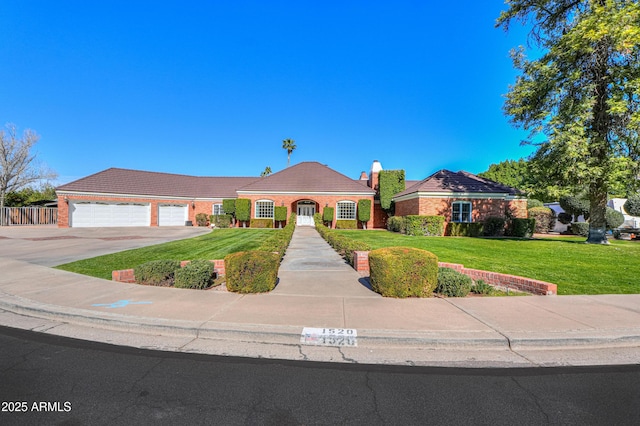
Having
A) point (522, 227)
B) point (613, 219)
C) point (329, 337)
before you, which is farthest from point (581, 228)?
point (329, 337)

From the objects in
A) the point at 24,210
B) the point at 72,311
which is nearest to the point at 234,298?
the point at 72,311

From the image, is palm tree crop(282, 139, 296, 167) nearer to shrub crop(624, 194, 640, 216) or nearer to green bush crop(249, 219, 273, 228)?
green bush crop(249, 219, 273, 228)

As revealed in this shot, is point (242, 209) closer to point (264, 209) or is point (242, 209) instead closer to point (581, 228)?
point (264, 209)

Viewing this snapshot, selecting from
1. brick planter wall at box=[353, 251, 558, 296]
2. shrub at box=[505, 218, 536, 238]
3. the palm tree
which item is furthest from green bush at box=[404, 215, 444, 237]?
the palm tree

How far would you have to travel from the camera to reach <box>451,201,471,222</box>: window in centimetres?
2236

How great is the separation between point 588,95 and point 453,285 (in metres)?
16.2

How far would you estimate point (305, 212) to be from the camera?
100 feet

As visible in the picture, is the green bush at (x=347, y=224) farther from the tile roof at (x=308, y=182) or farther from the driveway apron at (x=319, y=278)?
the driveway apron at (x=319, y=278)

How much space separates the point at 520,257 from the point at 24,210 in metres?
45.2

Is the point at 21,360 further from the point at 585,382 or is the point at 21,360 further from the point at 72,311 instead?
the point at 585,382

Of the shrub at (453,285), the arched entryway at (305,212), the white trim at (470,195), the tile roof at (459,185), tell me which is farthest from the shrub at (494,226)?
the shrub at (453,285)

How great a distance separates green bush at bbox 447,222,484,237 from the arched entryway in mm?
13824

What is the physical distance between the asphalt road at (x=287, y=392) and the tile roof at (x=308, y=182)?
26210mm

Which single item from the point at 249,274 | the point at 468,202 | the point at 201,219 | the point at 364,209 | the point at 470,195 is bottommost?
the point at 249,274
